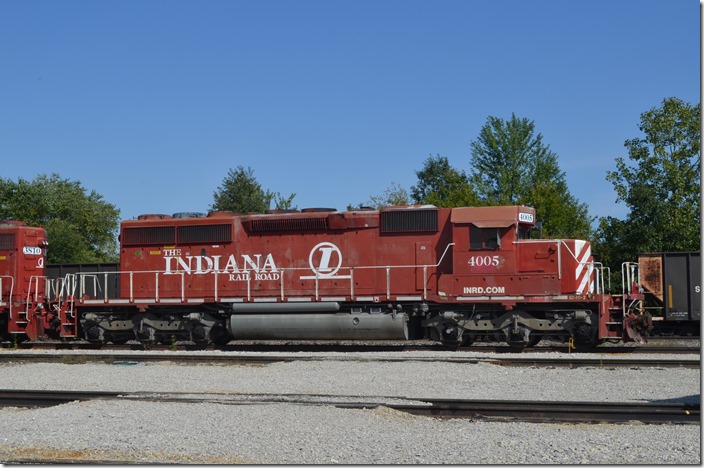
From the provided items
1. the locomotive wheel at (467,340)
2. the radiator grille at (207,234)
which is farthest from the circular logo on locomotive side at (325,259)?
the locomotive wheel at (467,340)

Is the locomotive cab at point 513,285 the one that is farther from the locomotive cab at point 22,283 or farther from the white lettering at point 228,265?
the locomotive cab at point 22,283

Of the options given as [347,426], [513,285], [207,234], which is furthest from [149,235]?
[347,426]

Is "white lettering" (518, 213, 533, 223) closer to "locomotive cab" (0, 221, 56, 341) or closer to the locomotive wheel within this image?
the locomotive wheel

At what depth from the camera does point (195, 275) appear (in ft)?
67.4

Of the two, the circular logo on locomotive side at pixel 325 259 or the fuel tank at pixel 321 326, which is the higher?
the circular logo on locomotive side at pixel 325 259

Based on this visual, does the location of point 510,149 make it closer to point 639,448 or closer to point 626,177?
point 626,177

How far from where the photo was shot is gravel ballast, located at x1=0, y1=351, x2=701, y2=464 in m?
7.65

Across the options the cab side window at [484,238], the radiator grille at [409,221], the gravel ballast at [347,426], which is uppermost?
the radiator grille at [409,221]

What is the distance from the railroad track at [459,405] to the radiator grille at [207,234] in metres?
9.14

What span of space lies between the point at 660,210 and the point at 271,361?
66.3 ft

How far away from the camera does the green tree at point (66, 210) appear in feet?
143

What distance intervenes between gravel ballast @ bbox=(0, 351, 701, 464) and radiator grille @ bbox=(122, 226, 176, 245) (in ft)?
22.9

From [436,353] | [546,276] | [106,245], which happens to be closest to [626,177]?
[546,276]

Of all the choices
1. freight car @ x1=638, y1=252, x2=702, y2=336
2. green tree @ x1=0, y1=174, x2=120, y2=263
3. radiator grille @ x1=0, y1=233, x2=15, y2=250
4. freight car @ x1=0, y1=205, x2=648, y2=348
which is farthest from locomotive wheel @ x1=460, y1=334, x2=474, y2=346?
green tree @ x1=0, y1=174, x2=120, y2=263
